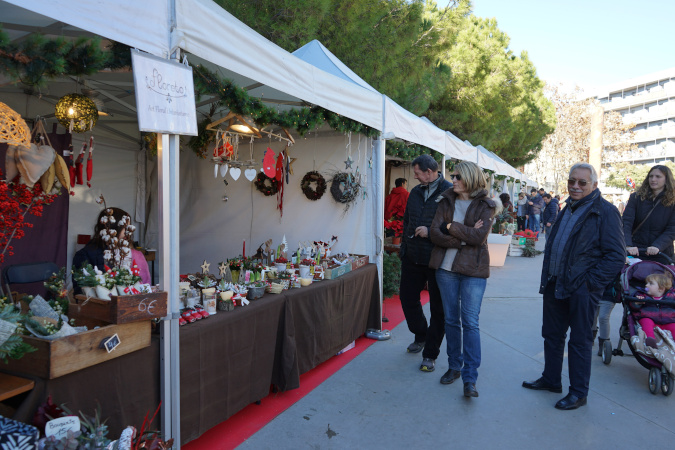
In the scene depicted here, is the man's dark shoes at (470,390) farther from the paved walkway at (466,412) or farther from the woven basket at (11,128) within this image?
the woven basket at (11,128)

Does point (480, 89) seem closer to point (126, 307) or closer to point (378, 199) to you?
point (378, 199)

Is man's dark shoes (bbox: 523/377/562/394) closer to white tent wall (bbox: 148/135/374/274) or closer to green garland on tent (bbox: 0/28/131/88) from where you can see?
white tent wall (bbox: 148/135/374/274)

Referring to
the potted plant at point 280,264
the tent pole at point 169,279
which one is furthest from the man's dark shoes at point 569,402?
the tent pole at point 169,279

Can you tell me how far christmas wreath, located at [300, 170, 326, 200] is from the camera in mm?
5762

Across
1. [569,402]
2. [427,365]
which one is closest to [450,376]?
[427,365]

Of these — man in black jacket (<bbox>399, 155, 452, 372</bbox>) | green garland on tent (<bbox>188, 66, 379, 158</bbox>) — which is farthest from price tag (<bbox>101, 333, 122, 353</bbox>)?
man in black jacket (<bbox>399, 155, 452, 372</bbox>)

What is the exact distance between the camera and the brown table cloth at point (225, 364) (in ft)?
6.68

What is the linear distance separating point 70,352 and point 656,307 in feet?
14.4

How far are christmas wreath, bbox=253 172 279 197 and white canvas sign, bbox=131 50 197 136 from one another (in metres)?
3.77

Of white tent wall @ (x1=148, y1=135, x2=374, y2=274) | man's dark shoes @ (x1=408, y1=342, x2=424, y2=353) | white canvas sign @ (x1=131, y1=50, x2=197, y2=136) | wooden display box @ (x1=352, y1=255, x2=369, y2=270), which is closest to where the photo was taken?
white canvas sign @ (x1=131, y1=50, x2=197, y2=136)

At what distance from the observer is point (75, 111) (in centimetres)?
343

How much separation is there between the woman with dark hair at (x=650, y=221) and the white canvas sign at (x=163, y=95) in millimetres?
4043

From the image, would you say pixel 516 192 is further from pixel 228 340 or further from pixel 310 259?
pixel 228 340

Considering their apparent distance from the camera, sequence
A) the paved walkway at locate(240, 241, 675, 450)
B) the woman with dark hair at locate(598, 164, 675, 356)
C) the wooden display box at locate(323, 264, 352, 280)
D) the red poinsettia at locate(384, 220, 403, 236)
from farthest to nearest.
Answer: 1. the red poinsettia at locate(384, 220, 403, 236)
2. the woman with dark hair at locate(598, 164, 675, 356)
3. the wooden display box at locate(323, 264, 352, 280)
4. the paved walkway at locate(240, 241, 675, 450)
